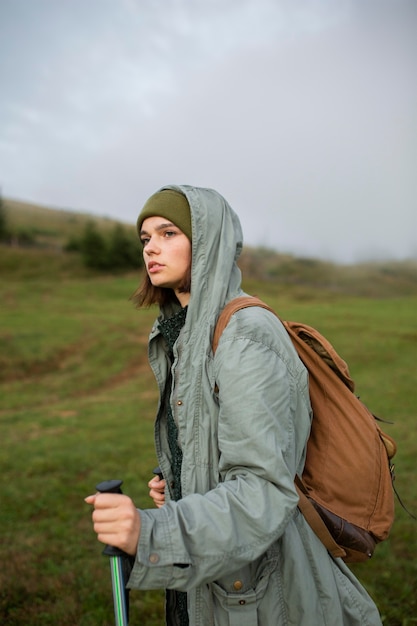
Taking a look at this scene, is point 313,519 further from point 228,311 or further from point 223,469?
point 228,311

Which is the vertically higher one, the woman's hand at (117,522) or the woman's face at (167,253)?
the woman's face at (167,253)

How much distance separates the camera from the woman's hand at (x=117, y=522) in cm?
156

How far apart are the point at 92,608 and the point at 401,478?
6702 mm

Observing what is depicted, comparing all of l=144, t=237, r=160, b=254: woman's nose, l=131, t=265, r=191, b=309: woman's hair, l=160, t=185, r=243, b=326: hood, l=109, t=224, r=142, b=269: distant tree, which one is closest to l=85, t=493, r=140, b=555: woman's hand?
l=160, t=185, r=243, b=326: hood

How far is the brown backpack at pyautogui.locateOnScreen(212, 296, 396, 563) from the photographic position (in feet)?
6.94

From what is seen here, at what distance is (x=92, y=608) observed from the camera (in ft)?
15.2

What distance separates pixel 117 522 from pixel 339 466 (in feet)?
3.47

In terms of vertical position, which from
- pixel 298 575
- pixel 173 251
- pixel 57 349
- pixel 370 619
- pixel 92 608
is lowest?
pixel 57 349

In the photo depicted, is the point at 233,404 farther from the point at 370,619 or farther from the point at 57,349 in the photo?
the point at 57,349

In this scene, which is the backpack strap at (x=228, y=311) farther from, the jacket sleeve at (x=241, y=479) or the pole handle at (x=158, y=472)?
the pole handle at (x=158, y=472)

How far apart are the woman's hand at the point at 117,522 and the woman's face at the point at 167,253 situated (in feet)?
3.93

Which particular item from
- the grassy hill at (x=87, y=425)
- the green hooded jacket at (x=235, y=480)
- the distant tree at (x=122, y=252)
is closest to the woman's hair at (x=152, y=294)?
the green hooded jacket at (x=235, y=480)

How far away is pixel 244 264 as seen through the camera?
76.4 m

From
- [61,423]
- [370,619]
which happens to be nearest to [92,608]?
[370,619]
